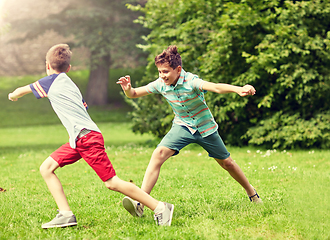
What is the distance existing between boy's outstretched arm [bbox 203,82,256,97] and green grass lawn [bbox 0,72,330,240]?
1.30 meters

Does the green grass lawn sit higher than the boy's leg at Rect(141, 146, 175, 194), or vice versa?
the boy's leg at Rect(141, 146, 175, 194)

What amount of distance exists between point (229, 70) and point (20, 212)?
6380 millimetres

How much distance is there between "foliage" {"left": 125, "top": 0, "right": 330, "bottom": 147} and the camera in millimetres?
8344

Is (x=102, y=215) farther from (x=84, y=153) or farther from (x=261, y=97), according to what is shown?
(x=261, y=97)

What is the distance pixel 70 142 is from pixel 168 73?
47.7 inches

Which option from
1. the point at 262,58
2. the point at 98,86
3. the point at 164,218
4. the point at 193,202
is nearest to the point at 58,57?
the point at 164,218

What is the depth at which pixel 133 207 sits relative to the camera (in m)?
3.89

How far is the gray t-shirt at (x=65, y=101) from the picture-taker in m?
3.52

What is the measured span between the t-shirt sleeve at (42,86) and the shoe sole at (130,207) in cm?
133

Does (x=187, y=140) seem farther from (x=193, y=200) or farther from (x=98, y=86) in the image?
(x=98, y=86)

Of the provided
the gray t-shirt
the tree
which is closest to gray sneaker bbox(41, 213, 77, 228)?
the gray t-shirt

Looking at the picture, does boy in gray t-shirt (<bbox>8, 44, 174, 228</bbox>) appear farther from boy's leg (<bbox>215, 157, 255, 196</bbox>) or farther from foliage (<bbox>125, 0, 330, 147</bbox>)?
foliage (<bbox>125, 0, 330, 147</bbox>)

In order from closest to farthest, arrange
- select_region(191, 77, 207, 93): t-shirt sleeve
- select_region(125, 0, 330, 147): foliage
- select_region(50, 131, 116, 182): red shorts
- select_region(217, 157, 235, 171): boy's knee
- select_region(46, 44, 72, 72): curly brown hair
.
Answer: select_region(50, 131, 116, 182): red shorts → select_region(46, 44, 72, 72): curly brown hair → select_region(191, 77, 207, 93): t-shirt sleeve → select_region(217, 157, 235, 171): boy's knee → select_region(125, 0, 330, 147): foliage

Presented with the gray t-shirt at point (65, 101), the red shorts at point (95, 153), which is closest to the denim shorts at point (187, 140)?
the red shorts at point (95, 153)
